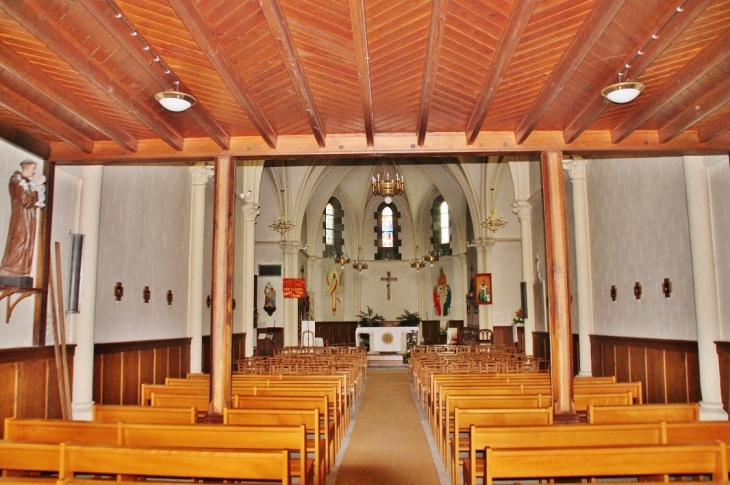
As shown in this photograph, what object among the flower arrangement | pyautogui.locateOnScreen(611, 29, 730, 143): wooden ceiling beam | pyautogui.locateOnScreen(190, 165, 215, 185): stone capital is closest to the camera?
pyautogui.locateOnScreen(611, 29, 730, 143): wooden ceiling beam

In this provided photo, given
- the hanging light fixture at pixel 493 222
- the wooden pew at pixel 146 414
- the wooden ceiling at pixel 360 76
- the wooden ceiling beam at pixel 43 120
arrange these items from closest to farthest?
the wooden ceiling at pixel 360 76
the wooden pew at pixel 146 414
the wooden ceiling beam at pixel 43 120
the hanging light fixture at pixel 493 222

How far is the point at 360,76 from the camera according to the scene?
18.2ft

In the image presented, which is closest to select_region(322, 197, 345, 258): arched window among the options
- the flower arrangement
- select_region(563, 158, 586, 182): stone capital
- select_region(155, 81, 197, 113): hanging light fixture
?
the flower arrangement

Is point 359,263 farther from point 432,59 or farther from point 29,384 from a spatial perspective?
point 432,59

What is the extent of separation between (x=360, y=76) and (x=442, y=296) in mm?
22580

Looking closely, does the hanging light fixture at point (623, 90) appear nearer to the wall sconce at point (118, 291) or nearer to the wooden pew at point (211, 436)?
the wooden pew at point (211, 436)

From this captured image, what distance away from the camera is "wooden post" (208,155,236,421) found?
23.6 ft

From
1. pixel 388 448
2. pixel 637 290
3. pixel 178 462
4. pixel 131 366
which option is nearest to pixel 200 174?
pixel 131 366

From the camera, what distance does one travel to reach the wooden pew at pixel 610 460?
11.6 ft

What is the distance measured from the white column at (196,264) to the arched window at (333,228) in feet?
48.9

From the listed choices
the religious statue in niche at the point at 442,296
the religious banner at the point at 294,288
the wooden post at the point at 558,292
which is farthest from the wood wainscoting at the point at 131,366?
the religious statue in niche at the point at 442,296

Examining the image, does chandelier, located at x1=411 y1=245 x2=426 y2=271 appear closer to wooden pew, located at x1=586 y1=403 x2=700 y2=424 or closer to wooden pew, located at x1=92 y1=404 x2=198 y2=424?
wooden pew, located at x1=586 y1=403 x2=700 y2=424

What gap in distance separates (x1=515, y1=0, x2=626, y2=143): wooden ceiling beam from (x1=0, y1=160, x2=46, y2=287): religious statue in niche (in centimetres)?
572

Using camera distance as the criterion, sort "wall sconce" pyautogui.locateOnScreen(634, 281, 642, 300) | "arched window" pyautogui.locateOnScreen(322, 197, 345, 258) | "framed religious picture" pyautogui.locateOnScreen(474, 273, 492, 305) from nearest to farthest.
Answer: "wall sconce" pyautogui.locateOnScreen(634, 281, 642, 300) → "framed religious picture" pyautogui.locateOnScreen(474, 273, 492, 305) → "arched window" pyautogui.locateOnScreen(322, 197, 345, 258)
